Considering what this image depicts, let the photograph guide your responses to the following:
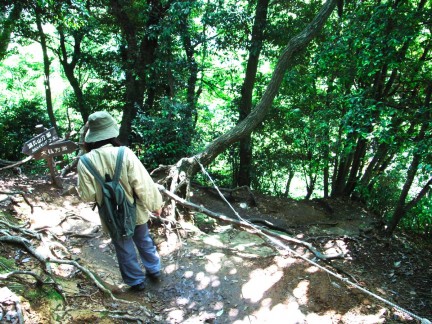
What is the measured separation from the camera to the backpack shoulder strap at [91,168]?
3.05 meters

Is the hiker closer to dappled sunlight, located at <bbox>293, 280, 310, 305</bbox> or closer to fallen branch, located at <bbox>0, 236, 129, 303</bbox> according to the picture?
fallen branch, located at <bbox>0, 236, 129, 303</bbox>

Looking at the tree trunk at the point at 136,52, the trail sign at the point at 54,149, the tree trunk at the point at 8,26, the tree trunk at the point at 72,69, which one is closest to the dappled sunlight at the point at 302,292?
the trail sign at the point at 54,149

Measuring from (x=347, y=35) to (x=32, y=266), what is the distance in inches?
224

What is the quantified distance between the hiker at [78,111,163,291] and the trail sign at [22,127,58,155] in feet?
Result: 9.43

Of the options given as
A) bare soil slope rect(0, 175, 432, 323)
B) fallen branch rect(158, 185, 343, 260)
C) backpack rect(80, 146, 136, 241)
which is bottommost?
bare soil slope rect(0, 175, 432, 323)

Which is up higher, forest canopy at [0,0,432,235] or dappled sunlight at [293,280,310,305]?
forest canopy at [0,0,432,235]

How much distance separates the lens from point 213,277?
3822 mm

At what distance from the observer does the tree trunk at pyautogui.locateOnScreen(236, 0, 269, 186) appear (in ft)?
26.9

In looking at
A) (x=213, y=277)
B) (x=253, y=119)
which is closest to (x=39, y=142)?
(x=213, y=277)

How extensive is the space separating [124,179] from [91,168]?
1.07ft

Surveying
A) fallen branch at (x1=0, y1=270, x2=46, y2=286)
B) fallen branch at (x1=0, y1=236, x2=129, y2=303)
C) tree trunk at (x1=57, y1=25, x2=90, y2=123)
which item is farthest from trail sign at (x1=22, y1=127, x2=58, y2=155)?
tree trunk at (x1=57, y1=25, x2=90, y2=123)

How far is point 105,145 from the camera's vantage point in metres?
3.24

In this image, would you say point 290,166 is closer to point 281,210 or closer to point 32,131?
point 281,210

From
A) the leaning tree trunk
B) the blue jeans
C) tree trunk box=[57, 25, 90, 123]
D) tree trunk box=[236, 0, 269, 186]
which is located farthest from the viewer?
tree trunk box=[57, 25, 90, 123]
